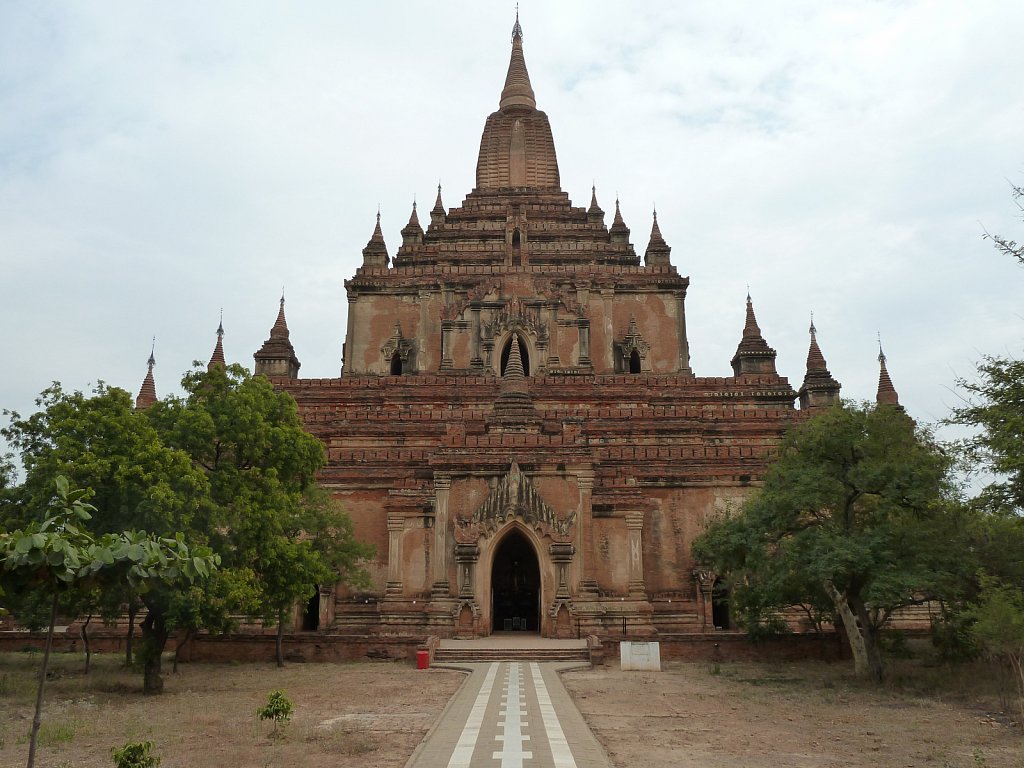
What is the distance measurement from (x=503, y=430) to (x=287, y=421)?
1288cm

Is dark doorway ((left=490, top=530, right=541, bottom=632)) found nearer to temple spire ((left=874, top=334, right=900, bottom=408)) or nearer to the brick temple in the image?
the brick temple

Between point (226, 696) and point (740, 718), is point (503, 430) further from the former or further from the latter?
point (740, 718)

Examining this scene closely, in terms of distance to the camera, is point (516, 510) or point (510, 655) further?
point (516, 510)

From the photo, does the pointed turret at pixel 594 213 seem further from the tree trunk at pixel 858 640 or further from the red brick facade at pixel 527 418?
the tree trunk at pixel 858 640

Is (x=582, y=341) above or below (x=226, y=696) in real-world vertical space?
above

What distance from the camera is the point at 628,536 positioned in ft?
105

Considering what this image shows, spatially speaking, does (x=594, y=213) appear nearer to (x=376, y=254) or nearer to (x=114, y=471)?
(x=376, y=254)

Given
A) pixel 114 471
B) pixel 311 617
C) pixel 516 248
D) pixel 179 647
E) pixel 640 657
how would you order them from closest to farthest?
pixel 114 471 → pixel 640 657 → pixel 179 647 → pixel 311 617 → pixel 516 248

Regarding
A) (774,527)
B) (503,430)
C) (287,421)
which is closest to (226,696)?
(287,421)

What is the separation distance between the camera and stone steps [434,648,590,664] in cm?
2631

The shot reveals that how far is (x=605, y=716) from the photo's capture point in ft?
56.9

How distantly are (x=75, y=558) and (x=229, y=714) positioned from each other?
1024 cm

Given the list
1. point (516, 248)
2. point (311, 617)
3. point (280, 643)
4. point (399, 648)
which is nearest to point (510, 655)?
point (399, 648)

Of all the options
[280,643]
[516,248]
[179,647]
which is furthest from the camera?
[516,248]
